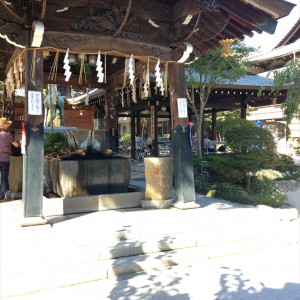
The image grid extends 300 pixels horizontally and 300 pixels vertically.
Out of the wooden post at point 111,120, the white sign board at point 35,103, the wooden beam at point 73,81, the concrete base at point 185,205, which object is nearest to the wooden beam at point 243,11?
the white sign board at point 35,103

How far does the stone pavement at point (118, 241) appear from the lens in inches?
154

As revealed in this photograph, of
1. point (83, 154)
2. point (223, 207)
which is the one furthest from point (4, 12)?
point (223, 207)

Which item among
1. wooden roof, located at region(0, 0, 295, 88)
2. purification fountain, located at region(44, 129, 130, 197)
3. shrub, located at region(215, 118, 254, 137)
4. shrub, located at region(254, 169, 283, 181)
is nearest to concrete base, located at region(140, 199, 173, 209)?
purification fountain, located at region(44, 129, 130, 197)

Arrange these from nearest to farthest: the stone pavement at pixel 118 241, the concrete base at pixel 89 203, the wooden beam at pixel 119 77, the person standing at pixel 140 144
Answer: the stone pavement at pixel 118 241 < the concrete base at pixel 89 203 < the wooden beam at pixel 119 77 < the person standing at pixel 140 144

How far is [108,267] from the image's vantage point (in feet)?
13.8

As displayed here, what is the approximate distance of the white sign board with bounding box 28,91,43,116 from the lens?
5.42m

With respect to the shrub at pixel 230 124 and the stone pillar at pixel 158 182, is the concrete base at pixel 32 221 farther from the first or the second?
the shrub at pixel 230 124

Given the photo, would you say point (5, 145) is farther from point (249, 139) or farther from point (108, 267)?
point (249, 139)

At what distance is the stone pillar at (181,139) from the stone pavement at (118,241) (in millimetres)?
366

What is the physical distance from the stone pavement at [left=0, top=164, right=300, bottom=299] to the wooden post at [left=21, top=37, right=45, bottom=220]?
0.45 m

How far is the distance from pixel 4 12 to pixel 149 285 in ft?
16.3

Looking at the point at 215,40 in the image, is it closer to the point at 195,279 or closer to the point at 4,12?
the point at 4,12

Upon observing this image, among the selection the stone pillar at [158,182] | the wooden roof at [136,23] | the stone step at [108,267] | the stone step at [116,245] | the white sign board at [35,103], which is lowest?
the stone step at [108,267]

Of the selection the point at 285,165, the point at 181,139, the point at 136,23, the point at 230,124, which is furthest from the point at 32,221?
the point at 285,165
